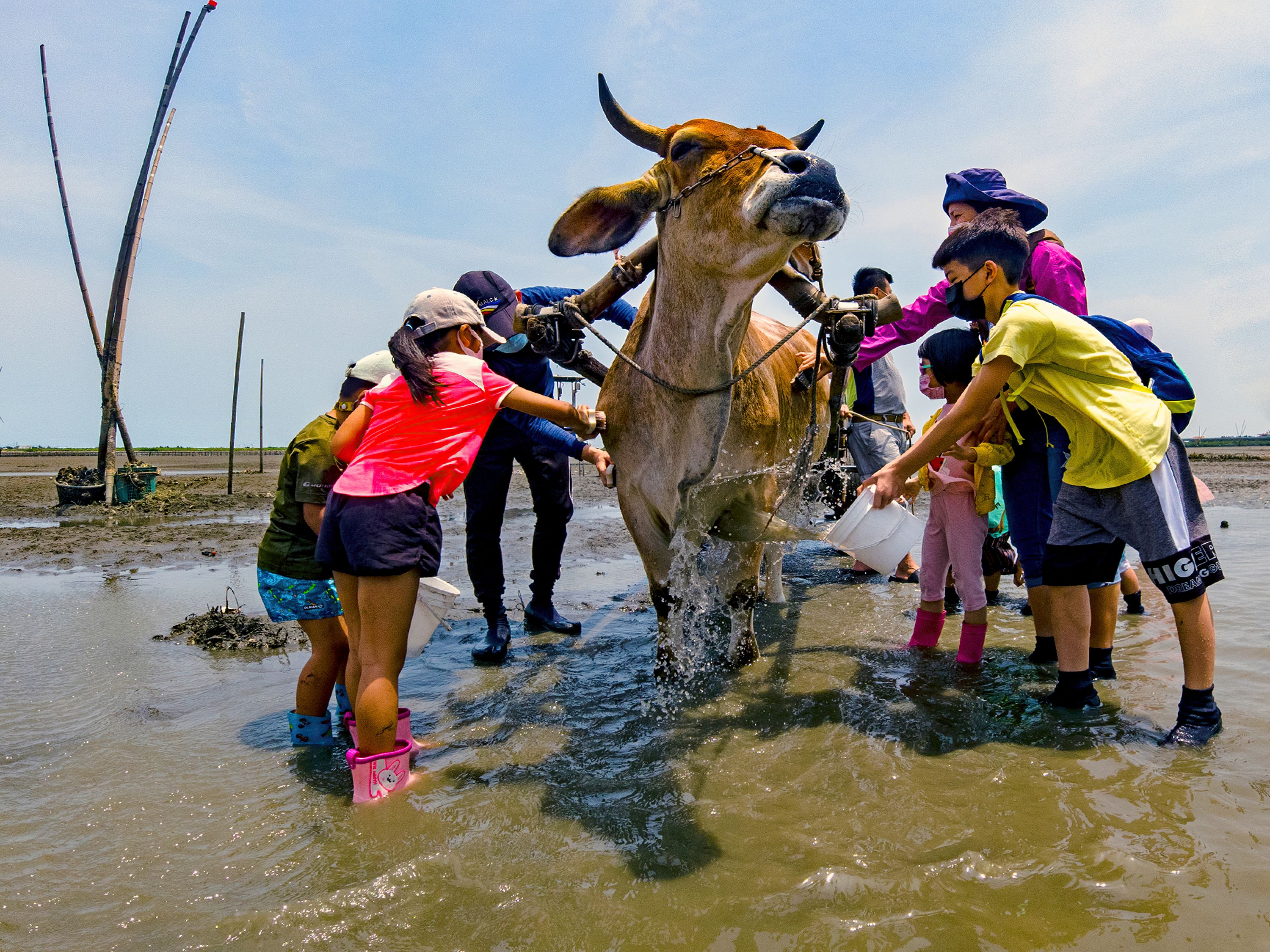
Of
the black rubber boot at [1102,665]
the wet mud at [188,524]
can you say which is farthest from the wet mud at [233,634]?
the black rubber boot at [1102,665]

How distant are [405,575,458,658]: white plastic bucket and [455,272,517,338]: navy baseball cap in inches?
83.5

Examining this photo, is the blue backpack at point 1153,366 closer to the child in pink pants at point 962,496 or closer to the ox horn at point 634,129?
the child in pink pants at point 962,496

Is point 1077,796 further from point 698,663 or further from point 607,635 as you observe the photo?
point 607,635

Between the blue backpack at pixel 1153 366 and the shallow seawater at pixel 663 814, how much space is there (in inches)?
49.5

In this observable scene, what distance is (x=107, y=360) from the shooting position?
44.0ft

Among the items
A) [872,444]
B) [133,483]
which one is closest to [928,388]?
[872,444]

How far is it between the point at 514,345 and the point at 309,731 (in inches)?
95.2

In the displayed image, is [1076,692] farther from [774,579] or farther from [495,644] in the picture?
[495,644]

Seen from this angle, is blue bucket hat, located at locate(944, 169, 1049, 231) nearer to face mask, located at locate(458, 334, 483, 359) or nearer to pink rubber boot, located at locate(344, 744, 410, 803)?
face mask, located at locate(458, 334, 483, 359)

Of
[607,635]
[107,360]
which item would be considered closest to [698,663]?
[607,635]

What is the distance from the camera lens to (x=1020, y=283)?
3748 millimetres

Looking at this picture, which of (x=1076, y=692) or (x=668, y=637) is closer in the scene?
(x=1076, y=692)

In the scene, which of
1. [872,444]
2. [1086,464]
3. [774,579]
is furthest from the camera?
[872,444]

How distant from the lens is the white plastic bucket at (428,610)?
3.35 metres
